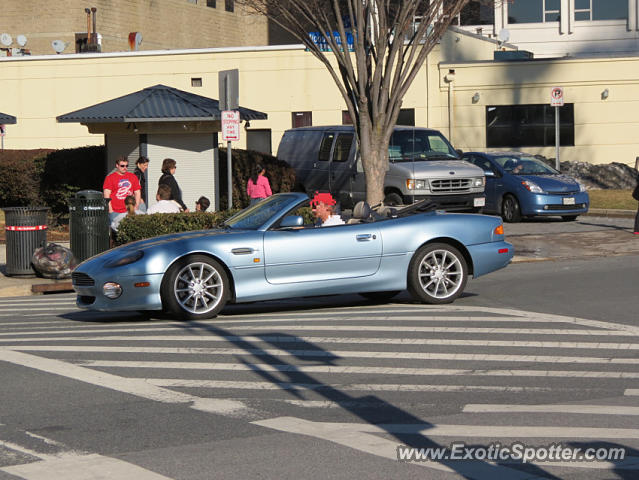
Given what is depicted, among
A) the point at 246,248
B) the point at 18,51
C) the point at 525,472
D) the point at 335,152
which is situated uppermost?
the point at 18,51

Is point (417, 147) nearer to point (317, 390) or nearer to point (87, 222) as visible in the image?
point (87, 222)

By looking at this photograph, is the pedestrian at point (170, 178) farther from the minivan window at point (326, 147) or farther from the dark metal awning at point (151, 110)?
the minivan window at point (326, 147)

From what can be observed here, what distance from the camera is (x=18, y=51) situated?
45.3 m

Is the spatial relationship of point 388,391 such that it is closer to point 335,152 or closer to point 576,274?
point 576,274

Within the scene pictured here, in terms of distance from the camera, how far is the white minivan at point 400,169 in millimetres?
22281

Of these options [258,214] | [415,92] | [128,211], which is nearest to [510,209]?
[128,211]

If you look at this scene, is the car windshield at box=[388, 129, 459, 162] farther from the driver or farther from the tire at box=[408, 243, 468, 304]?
the tire at box=[408, 243, 468, 304]

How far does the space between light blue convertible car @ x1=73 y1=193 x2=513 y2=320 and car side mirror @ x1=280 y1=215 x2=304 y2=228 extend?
11 mm

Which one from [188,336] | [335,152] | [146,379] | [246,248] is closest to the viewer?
[146,379]

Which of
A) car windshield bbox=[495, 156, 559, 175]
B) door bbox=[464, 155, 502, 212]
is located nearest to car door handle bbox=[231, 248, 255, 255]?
door bbox=[464, 155, 502, 212]

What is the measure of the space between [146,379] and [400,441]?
2616 mm

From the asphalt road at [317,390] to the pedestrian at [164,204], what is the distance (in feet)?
16.8

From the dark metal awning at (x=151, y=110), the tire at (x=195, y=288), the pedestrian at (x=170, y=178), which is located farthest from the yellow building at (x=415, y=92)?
the tire at (x=195, y=288)

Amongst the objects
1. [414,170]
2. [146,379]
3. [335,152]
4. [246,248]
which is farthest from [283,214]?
[335,152]
